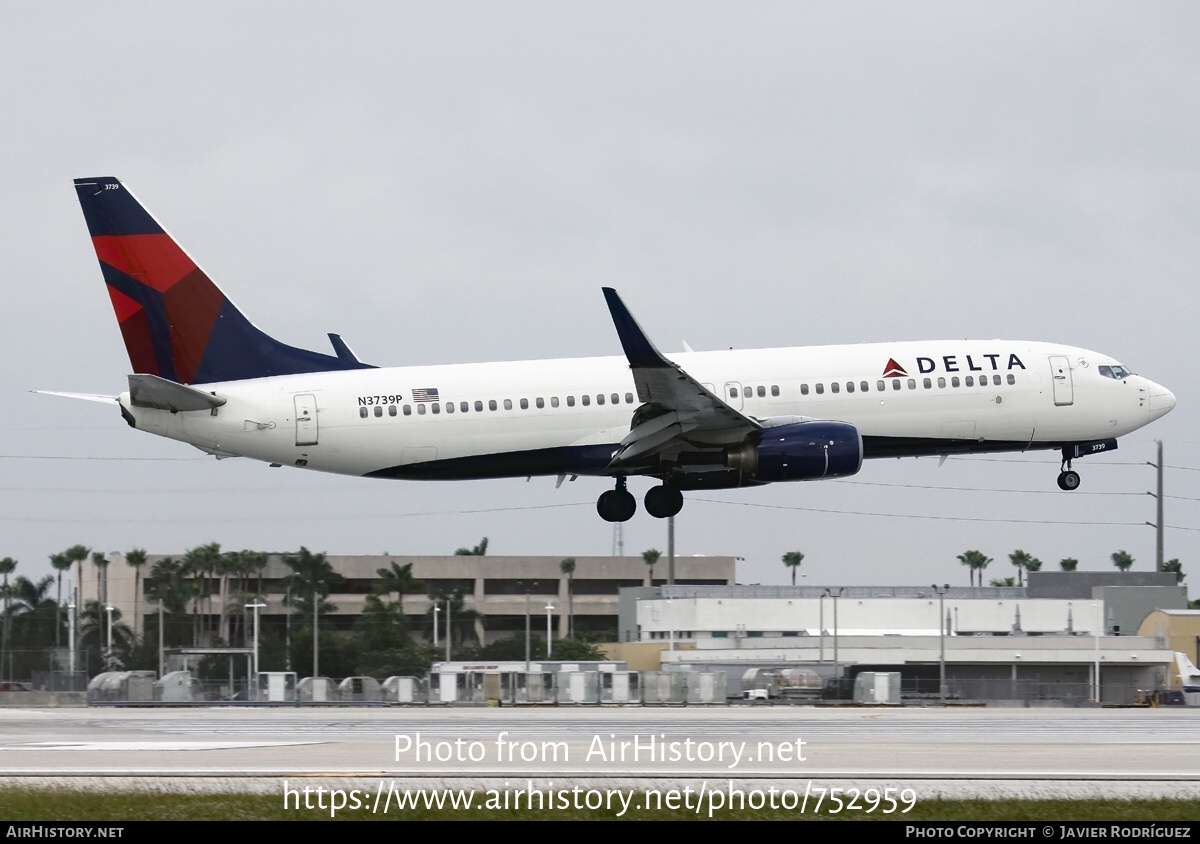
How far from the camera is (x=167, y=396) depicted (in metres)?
47.9

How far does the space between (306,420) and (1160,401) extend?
2957 centimetres

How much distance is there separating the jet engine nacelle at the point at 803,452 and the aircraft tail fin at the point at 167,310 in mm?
13240

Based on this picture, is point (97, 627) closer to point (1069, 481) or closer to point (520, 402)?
point (520, 402)

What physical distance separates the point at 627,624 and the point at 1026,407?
66.3m

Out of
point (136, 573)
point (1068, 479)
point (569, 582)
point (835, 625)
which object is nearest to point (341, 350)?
point (1068, 479)

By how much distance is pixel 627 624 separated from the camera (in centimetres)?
11706

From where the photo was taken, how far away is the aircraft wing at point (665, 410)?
47.0 meters

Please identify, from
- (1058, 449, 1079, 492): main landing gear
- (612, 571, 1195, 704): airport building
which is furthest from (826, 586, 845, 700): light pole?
(1058, 449, 1079, 492): main landing gear

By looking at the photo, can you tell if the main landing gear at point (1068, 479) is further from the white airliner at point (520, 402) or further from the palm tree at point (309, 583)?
the palm tree at point (309, 583)

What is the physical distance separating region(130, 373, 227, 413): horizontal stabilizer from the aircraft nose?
103 ft

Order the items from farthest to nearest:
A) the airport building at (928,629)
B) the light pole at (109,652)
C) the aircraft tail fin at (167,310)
Result: the airport building at (928,629)
the light pole at (109,652)
the aircraft tail fin at (167,310)

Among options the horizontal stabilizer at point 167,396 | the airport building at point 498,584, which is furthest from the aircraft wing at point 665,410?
the airport building at point 498,584
